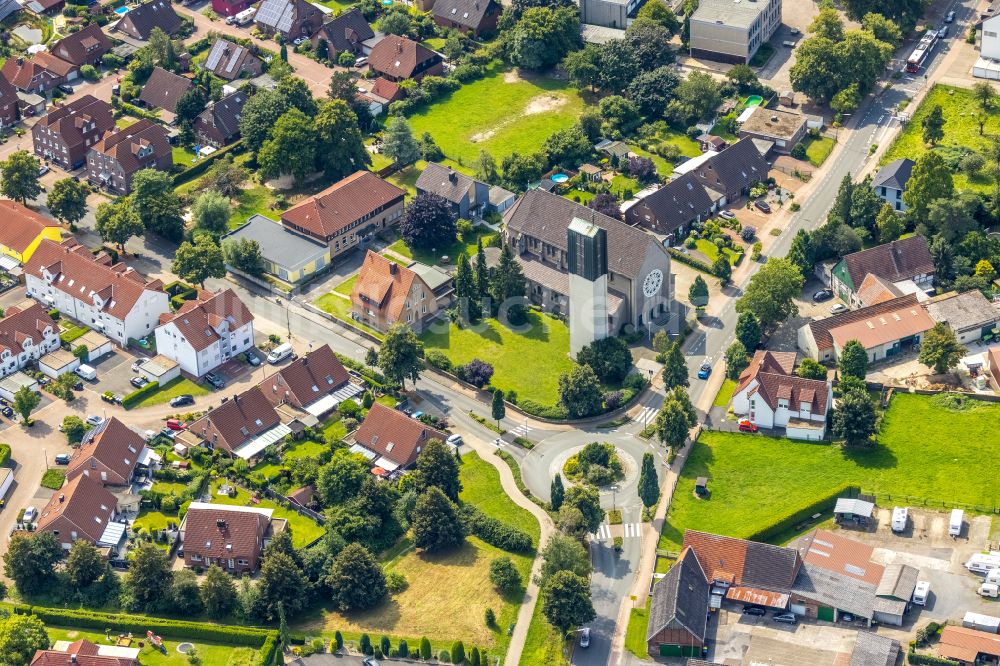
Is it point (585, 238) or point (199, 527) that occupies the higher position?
point (585, 238)

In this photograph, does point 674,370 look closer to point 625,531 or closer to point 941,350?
point 625,531

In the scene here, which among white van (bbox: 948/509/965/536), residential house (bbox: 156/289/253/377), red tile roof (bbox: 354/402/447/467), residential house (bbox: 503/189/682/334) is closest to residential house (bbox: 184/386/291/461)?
red tile roof (bbox: 354/402/447/467)

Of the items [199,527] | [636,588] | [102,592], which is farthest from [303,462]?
[636,588]

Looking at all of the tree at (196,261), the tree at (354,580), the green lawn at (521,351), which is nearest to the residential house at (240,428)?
the green lawn at (521,351)

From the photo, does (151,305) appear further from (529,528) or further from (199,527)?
(529,528)

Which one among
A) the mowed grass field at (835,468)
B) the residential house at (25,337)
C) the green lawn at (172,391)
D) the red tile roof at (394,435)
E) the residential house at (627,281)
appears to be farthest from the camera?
the residential house at (627,281)

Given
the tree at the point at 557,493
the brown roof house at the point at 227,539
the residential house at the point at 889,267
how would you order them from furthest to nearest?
the residential house at the point at 889,267, the tree at the point at 557,493, the brown roof house at the point at 227,539

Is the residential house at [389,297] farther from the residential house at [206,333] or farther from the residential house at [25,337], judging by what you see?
the residential house at [25,337]

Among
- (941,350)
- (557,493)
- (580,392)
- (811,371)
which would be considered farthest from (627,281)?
(941,350)
